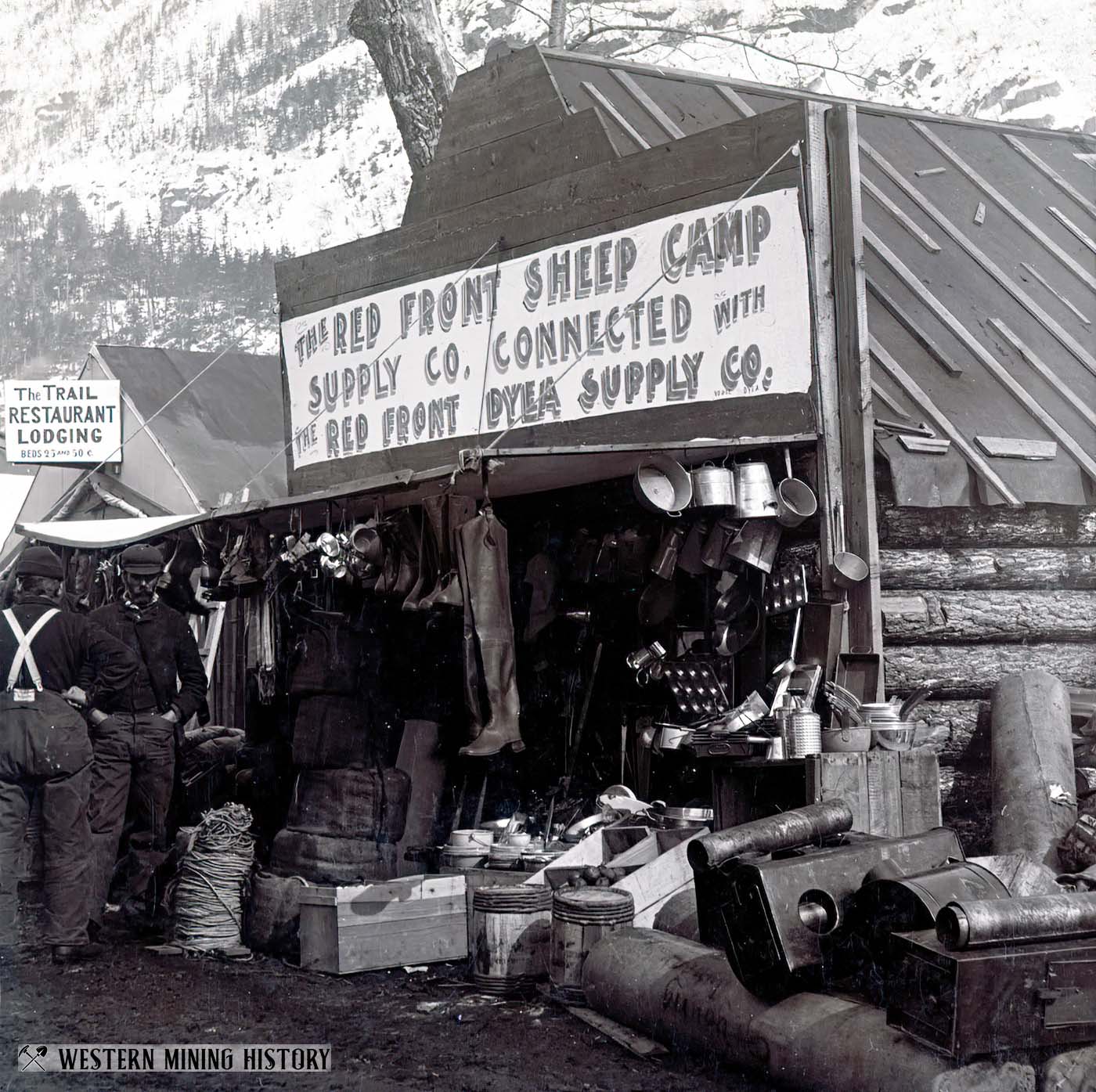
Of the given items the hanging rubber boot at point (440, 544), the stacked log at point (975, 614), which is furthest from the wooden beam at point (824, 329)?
the hanging rubber boot at point (440, 544)

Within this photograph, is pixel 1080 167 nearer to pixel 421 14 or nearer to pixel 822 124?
pixel 822 124

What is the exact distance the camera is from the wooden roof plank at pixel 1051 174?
9.79 metres

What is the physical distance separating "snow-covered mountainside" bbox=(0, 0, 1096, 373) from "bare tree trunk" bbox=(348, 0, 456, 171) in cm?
16

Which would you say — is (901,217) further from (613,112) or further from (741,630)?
(741,630)

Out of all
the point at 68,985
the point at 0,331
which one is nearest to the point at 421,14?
the point at 0,331

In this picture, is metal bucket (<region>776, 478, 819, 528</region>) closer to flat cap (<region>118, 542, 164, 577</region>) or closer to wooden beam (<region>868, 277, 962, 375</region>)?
wooden beam (<region>868, 277, 962, 375</region>)

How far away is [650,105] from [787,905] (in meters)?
6.48

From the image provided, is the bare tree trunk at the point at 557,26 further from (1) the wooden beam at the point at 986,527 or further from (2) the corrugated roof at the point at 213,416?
(1) the wooden beam at the point at 986,527

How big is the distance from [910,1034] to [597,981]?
5.68 feet

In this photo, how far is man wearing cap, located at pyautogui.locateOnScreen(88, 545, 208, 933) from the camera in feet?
25.7

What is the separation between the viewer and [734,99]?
31.1 ft

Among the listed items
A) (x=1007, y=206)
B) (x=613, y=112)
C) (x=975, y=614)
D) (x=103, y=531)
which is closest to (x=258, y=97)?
(x=613, y=112)

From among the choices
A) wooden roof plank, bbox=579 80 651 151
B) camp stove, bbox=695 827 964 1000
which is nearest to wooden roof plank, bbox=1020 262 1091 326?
wooden roof plank, bbox=579 80 651 151

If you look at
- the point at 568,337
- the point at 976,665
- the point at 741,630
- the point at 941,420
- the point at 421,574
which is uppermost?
the point at 568,337
